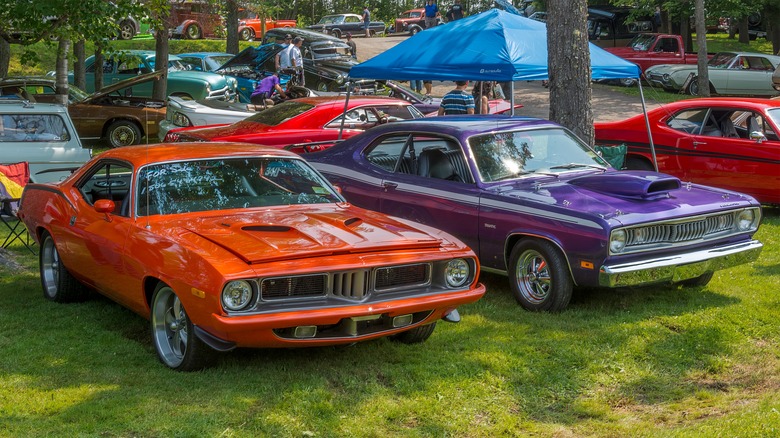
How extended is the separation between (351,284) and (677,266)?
112 inches

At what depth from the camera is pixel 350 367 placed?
19.5ft

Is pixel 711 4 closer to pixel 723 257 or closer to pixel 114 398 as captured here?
pixel 723 257

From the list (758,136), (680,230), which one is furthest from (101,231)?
(758,136)

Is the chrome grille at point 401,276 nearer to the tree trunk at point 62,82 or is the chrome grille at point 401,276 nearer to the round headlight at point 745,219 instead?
the round headlight at point 745,219

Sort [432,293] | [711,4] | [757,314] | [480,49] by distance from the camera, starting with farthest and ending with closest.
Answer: [711,4], [480,49], [757,314], [432,293]

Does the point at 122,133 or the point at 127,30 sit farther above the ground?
the point at 127,30

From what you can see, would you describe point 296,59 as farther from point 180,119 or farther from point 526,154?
point 526,154

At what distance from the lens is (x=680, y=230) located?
734 centimetres

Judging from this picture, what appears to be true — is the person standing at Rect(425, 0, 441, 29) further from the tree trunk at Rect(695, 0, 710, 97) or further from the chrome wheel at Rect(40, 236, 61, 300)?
the chrome wheel at Rect(40, 236, 61, 300)

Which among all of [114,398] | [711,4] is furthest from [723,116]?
[711,4]

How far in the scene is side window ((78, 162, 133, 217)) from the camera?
7.29 m

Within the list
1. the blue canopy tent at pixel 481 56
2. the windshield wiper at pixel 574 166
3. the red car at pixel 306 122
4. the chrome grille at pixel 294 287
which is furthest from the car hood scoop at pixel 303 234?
the red car at pixel 306 122

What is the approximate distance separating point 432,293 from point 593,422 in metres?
1.26

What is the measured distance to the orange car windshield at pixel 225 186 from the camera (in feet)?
21.4
